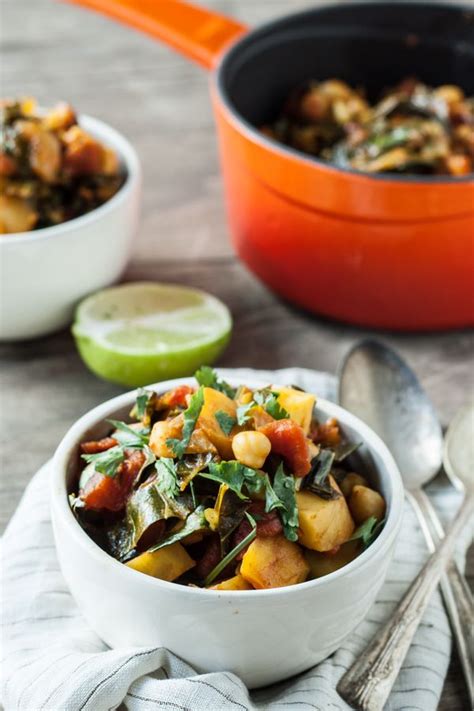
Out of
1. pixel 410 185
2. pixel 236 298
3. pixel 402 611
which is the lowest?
pixel 236 298

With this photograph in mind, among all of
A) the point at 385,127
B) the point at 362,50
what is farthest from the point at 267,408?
the point at 362,50

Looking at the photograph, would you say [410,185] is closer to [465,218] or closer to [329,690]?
[465,218]

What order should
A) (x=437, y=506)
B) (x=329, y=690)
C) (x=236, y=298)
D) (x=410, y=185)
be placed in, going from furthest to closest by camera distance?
(x=236, y=298) < (x=410, y=185) < (x=437, y=506) < (x=329, y=690)

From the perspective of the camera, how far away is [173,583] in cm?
96

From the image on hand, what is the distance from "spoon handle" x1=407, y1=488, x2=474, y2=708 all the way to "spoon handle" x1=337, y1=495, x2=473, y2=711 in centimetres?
4

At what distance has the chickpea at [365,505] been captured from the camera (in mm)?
1081

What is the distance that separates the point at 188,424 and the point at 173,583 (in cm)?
17

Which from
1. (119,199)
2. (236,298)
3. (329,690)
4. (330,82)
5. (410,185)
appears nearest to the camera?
(329,690)

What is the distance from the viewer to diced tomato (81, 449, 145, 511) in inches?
41.6

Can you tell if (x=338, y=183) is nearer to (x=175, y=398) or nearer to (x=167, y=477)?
(x=175, y=398)

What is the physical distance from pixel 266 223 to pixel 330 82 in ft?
1.59

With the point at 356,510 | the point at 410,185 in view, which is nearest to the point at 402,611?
the point at 356,510

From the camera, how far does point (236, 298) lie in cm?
186

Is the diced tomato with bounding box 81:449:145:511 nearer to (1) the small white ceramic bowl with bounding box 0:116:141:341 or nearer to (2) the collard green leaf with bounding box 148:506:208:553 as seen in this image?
(2) the collard green leaf with bounding box 148:506:208:553
